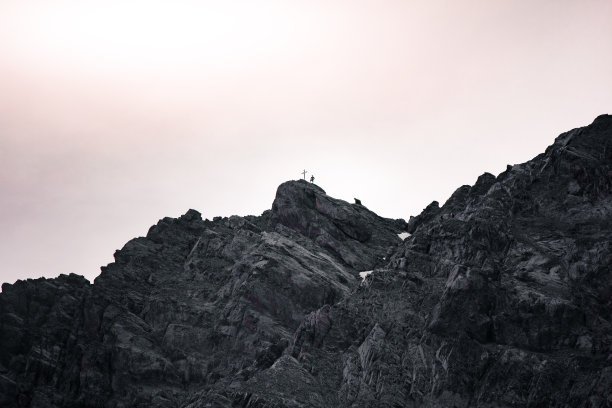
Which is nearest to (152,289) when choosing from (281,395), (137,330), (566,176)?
(137,330)

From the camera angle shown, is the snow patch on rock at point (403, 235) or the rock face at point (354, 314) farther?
the snow patch on rock at point (403, 235)

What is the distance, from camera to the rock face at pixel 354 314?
98.4 m

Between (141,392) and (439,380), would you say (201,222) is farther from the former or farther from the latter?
(439,380)

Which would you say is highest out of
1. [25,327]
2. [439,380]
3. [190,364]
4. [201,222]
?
[201,222]

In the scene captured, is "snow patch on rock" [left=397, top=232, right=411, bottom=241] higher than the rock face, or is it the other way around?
"snow patch on rock" [left=397, top=232, right=411, bottom=241]

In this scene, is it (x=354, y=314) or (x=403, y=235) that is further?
(x=403, y=235)

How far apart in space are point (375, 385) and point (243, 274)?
32365mm

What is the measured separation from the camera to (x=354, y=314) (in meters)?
112

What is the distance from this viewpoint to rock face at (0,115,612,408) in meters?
98.4

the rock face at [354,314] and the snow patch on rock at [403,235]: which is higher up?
the snow patch on rock at [403,235]

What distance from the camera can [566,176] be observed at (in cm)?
11869

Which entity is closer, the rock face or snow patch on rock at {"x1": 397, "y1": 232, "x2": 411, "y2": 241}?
the rock face

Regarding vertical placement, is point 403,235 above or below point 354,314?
above

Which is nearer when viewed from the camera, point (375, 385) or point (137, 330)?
point (375, 385)
